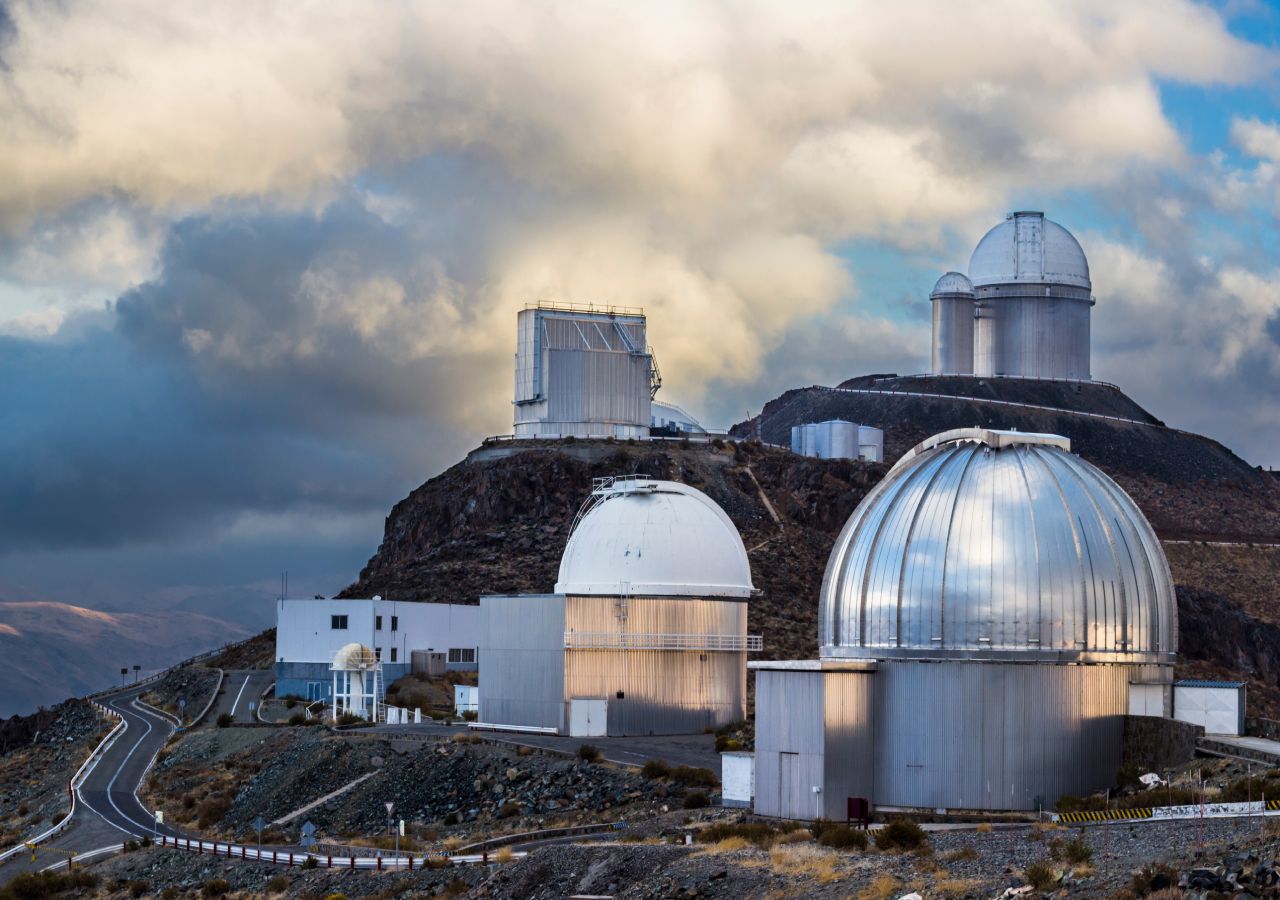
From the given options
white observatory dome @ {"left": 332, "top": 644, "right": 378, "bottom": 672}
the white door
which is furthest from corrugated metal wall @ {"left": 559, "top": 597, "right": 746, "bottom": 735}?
white observatory dome @ {"left": 332, "top": 644, "right": 378, "bottom": 672}

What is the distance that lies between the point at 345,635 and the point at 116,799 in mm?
16036

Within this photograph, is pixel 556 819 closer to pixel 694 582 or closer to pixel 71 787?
pixel 694 582

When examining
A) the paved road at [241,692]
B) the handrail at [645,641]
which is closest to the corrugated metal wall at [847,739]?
the handrail at [645,641]

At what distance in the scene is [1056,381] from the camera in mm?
109938

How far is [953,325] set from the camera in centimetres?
10925

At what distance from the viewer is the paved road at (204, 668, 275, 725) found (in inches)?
2727

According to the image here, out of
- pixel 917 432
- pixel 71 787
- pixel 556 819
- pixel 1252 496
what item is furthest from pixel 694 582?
pixel 1252 496

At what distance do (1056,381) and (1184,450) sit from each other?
8.75 metres

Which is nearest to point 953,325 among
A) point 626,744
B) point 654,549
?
point 654,549

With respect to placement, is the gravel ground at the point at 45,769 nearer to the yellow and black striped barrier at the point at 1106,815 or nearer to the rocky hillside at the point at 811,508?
the rocky hillside at the point at 811,508

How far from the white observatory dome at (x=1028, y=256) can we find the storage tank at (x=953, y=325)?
1623mm

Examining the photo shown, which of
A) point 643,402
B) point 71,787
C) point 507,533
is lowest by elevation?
point 71,787

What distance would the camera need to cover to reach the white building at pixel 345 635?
7038cm

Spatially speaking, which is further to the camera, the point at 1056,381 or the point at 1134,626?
the point at 1056,381
